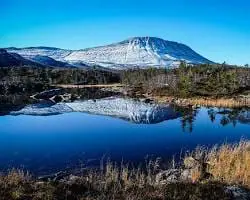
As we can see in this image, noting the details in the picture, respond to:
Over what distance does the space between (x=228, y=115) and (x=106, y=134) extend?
19047 millimetres

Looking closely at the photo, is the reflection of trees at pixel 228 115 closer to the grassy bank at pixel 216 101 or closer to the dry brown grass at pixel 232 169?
the grassy bank at pixel 216 101

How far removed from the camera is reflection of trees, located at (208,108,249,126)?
43.0 m

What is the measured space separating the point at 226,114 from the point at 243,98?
44.6 ft

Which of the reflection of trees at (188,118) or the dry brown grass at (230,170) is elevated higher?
the dry brown grass at (230,170)

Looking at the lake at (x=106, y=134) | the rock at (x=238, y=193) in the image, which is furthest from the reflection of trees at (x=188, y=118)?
the rock at (x=238, y=193)

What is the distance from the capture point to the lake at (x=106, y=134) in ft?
81.4

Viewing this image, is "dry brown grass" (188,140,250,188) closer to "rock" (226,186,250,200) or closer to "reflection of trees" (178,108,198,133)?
"rock" (226,186,250,200)

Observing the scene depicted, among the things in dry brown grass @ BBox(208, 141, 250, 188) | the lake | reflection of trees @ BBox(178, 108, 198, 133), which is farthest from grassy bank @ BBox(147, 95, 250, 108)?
dry brown grass @ BBox(208, 141, 250, 188)

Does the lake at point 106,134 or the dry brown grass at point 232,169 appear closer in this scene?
the dry brown grass at point 232,169

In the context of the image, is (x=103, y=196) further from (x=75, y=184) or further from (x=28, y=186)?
(x=28, y=186)

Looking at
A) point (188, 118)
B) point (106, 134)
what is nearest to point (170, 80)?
point (188, 118)

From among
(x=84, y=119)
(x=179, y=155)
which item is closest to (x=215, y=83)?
(x=84, y=119)

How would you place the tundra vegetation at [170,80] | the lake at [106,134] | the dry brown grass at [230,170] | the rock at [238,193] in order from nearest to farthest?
the rock at [238,193], the dry brown grass at [230,170], the lake at [106,134], the tundra vegetation at [170,80]

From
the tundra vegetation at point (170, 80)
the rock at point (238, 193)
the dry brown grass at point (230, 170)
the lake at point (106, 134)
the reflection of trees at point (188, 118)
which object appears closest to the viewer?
the rock at point (238, 193)
